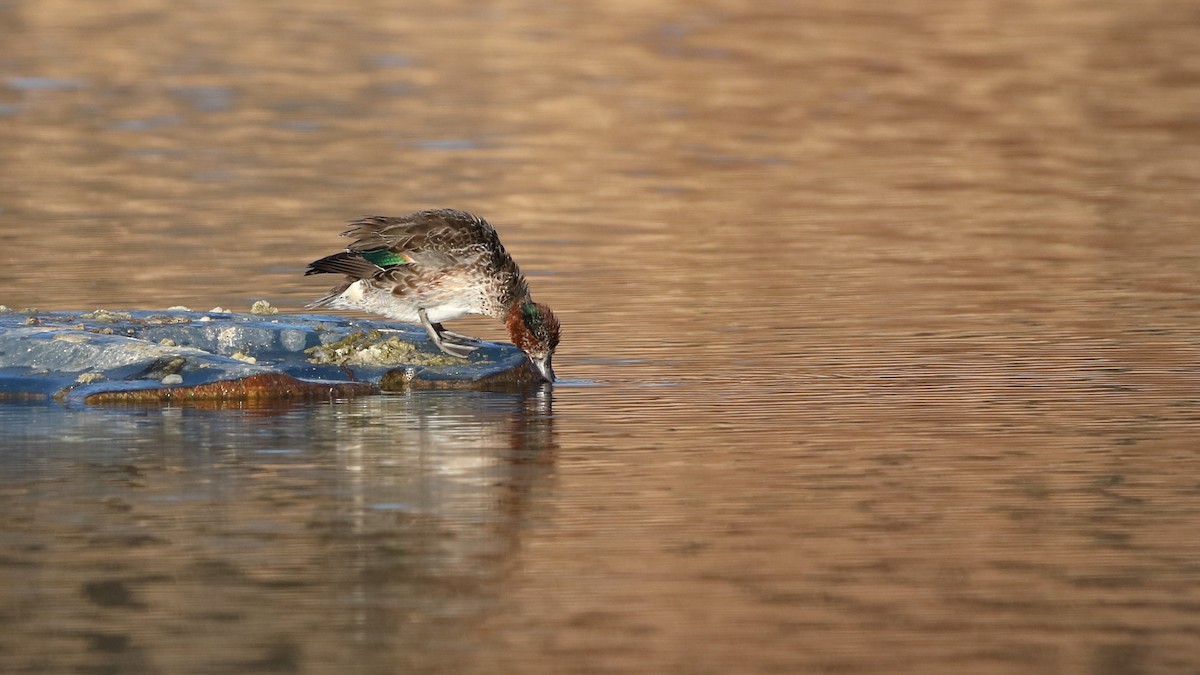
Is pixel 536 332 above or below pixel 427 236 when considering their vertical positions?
below

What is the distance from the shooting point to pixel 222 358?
14195 millimetres

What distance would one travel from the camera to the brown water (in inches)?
348

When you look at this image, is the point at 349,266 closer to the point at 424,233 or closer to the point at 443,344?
the point at 424,233

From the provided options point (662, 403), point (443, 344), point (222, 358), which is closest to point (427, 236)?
point (443, 344)

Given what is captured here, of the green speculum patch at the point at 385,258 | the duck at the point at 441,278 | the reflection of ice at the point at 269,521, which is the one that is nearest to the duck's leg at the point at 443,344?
the duck at the point at 441,278

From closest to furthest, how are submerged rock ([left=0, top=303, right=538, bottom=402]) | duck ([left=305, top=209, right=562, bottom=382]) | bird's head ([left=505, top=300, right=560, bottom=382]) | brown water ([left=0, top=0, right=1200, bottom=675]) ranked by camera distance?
brown water ([left=0, top=0, right=1200, bottom=675]), submerged rock ([left=0, top=303, right=538, bottom=402]), bird's head ([left=505, top=300, right=560, bottom=382]), duck ([left=305, top=209, right=562, bottom=382])

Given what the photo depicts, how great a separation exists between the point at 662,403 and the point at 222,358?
282 cm

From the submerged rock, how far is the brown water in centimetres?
40

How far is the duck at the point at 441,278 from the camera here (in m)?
14.8

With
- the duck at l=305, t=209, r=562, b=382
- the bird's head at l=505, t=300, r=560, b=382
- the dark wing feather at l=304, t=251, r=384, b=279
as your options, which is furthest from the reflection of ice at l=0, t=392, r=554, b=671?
the dark wing feather at l=304, t=251, r=384, b=279

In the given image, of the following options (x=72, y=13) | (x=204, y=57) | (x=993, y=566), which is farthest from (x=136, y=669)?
(x=72, y=13)

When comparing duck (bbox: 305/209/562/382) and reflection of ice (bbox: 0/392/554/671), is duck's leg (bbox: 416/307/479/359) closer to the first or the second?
duck (bbox: 305/209/562/382)

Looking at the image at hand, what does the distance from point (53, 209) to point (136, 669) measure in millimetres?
17255

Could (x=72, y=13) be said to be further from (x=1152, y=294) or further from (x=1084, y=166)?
(x=1152, y=294)
